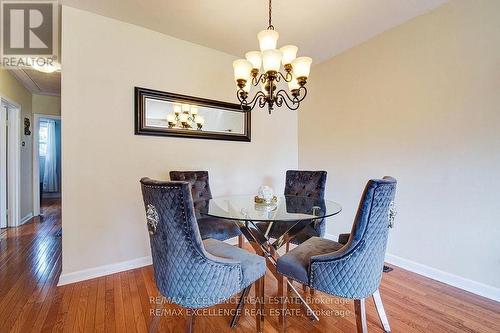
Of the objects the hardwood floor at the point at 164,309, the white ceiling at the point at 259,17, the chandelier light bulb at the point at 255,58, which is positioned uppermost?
the white ceiling at the point at 259,17

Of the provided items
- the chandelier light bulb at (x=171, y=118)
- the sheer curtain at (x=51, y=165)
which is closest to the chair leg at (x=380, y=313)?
the chandelier light bulb at (x=171, y=118)

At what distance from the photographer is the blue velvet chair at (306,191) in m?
2.20

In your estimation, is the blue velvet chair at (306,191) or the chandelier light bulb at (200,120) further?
the chandelier light bulb at (200,120)

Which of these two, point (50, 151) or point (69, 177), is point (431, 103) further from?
point (50, 151)

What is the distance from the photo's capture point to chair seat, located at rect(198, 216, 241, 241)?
2167mm

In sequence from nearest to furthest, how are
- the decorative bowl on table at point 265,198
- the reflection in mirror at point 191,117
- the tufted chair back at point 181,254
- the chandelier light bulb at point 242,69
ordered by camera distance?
the tufted chair back at point 181,254, the chandelier light bulb at point 242,69, the decorative bowl on table at point 265,198, the reflection in mirror at point 191,117

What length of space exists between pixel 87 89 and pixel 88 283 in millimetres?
1806

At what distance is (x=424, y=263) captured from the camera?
2.35 m

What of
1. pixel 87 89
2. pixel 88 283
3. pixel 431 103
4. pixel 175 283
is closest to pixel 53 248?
pixel 88 283

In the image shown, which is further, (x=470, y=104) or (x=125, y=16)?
(x=125, y=16)

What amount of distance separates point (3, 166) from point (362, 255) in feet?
16.0

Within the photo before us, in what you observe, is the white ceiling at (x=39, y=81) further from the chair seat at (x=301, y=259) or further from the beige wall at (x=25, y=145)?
the chair seat at (x=301, y=259)

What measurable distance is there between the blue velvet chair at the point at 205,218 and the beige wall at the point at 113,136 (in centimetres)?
34

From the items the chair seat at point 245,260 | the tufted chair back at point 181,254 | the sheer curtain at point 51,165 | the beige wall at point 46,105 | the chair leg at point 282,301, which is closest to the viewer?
the tufted chair back at point 181,254
